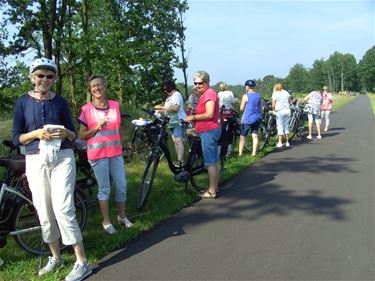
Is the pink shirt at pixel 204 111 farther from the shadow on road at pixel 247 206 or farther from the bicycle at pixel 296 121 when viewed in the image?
the bicycle at pixel 296 121

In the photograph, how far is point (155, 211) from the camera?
6.08 meters

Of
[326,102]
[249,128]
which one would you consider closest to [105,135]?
[249,128]

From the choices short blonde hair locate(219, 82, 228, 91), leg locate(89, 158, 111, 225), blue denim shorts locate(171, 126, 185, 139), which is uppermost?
short blonde hair locate(219, 82, 228, 91)

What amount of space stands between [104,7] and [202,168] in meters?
24.9

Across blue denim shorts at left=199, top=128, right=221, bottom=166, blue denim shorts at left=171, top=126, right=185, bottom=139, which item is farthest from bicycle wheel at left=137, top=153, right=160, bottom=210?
blue denim shorts at left=171, top=126, right=185, bottom=139

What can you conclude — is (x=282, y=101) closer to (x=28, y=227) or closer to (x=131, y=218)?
(x=131, y=218)

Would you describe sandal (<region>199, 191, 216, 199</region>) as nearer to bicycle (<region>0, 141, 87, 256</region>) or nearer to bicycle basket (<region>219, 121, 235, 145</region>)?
bicycle basket (<region>219, 121, 235, 145</region>)

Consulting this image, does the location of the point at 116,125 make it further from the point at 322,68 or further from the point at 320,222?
the point at 322,68

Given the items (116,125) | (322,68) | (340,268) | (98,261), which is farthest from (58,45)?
(322,68)

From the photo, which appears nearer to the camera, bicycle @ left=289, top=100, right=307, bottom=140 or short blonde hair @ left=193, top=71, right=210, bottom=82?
short blonde hair @ left=193, top=71, right=210, bottom=82

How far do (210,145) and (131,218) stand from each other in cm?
174

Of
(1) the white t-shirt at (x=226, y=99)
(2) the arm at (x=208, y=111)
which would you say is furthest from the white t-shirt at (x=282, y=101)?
(2) the arm at (x=208, y=111)

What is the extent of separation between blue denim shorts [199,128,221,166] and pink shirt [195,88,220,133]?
7cm

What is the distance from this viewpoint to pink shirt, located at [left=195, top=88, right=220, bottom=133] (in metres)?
6.55
